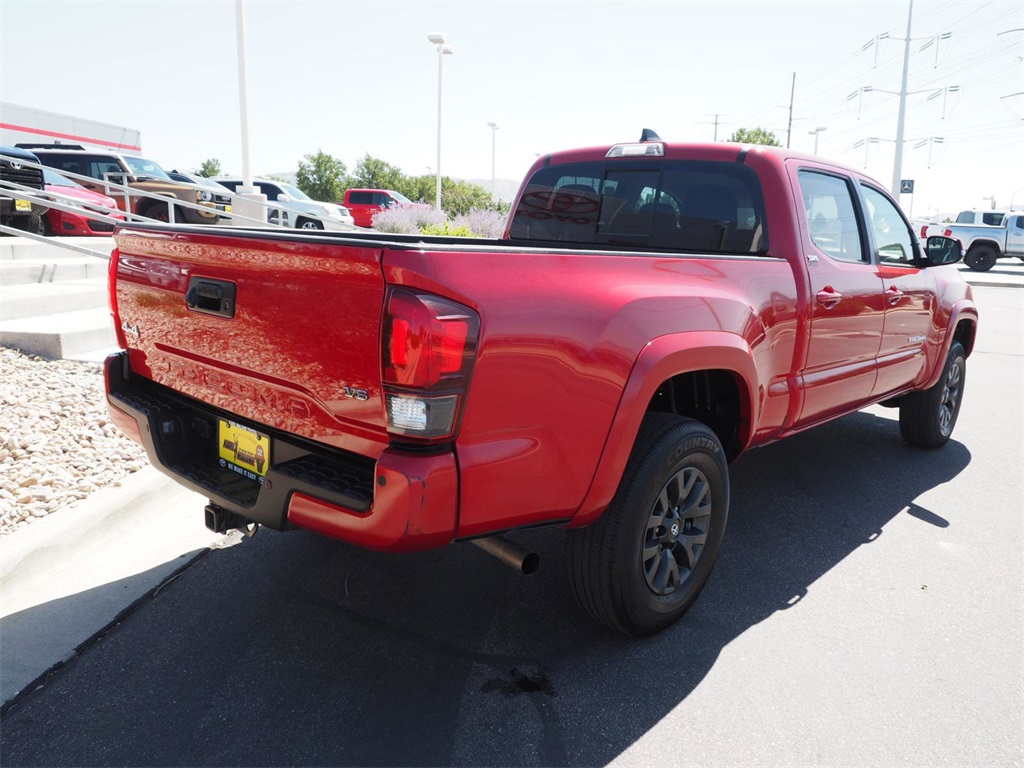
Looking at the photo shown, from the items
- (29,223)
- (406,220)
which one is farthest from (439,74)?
(29,223)

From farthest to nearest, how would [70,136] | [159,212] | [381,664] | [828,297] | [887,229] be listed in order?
[70,136] < [159,212] < [887,229] < [828,297] < [381,664]

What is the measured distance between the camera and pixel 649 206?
404 centimetres

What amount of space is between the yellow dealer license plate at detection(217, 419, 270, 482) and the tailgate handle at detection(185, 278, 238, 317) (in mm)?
402

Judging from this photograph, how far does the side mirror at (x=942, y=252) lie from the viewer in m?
5.15

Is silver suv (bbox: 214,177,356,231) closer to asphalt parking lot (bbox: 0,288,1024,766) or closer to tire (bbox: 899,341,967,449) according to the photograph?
tire (bbox: 899,341,967,449)

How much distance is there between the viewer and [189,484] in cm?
276

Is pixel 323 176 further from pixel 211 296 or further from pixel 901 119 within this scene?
pixel 211 296

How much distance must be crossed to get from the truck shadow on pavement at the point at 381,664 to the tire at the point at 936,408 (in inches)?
76.1

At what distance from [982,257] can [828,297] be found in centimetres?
2850

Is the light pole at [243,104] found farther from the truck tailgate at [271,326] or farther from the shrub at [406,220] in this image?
the truck tailgate at [271,326]

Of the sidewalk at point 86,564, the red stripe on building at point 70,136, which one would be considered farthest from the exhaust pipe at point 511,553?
the red stripe on building at point 70,136

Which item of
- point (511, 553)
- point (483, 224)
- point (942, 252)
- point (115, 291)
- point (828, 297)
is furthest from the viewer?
point (483, 224)

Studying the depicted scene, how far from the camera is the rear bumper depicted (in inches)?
84.7

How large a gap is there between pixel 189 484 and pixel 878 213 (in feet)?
13.7
